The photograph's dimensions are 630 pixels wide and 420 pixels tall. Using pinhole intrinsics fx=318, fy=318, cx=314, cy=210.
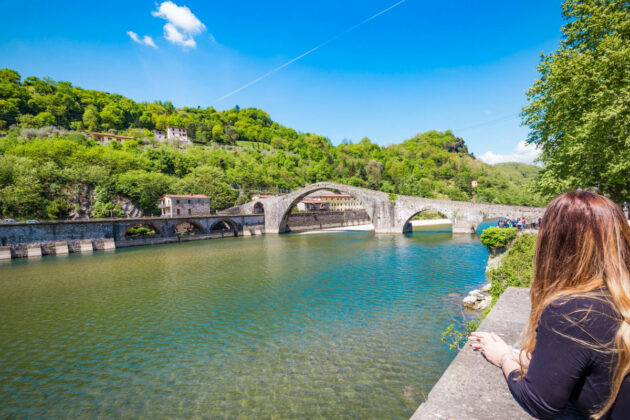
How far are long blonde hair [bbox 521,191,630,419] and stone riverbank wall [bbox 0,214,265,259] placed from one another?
33597 mm

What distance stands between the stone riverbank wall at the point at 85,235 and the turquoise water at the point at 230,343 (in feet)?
36.9

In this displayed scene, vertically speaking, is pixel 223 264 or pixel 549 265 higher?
pixel 549 265

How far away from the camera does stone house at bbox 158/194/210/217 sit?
137 feet

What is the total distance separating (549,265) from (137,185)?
49.4m

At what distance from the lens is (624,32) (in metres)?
11.2

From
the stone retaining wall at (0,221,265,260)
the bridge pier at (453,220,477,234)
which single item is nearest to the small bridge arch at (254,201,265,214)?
the stone retaining wall at (0,221,265,260)

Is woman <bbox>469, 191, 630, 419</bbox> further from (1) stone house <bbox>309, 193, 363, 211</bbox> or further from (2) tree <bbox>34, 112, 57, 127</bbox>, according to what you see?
(2) tree <bbox>34, 112, 57, 127</bbox>

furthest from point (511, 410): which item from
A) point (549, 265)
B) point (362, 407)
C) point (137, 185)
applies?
point (137, 185)

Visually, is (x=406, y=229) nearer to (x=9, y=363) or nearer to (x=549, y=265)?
(x=9, y=363)

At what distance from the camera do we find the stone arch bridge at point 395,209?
31625 millimetres

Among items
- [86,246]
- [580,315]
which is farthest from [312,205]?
[580,315]

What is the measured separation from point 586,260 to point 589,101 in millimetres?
14154

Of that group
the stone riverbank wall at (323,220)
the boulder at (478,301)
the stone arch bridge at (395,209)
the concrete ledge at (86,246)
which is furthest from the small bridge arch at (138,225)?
the boulder at (478,301)

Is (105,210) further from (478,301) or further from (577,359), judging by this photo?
(577,359)
